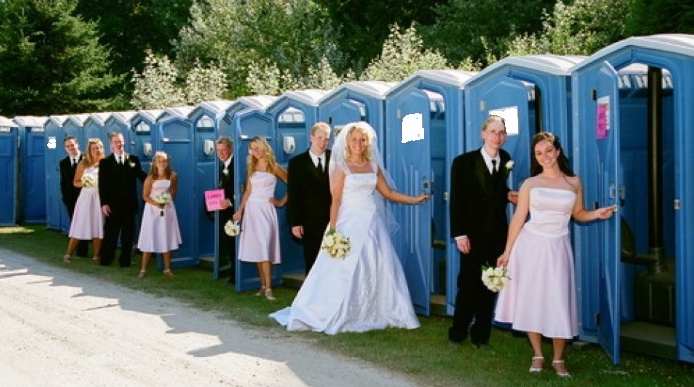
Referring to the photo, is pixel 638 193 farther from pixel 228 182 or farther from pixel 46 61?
pixel 46 61

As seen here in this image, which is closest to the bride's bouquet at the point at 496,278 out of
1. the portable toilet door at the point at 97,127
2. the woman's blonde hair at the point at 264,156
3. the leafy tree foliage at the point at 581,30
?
the woman's blonde hair at the point at 264,156

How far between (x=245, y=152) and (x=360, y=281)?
3.03 m

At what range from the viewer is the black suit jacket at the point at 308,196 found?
33.0ft

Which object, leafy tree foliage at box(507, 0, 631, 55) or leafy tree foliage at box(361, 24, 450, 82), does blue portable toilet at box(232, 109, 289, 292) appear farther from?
leafy tree foliage at box(507, 0, 631, 55)

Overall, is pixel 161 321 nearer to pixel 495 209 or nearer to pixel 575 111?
pixel 495 209

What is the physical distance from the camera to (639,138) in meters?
8.67

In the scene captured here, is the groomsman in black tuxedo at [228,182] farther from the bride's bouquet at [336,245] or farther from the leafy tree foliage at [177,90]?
the leafy tree foliage at [177,90]

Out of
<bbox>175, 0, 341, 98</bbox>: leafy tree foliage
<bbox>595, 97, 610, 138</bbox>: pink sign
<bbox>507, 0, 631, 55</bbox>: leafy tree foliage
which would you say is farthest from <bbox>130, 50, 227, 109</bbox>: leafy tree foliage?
<bbox>595, 97, 610, 138</bbox>: pink sign

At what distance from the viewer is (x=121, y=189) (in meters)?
13.8

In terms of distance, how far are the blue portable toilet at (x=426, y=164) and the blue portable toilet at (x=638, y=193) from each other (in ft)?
4.93

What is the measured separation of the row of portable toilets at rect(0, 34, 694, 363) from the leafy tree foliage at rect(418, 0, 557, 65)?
56.0ft

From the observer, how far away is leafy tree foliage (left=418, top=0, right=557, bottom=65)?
28.4 metres

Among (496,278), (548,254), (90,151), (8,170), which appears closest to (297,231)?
(496,278)

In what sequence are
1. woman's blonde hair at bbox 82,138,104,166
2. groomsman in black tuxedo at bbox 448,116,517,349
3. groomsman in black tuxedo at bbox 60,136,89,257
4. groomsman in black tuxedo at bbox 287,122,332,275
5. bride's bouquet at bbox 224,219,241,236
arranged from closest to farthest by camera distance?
groomsman in black tuxedo at bbox 448,116,517,349 → groomsman in black tuxedo at bbox 287,122,332,275 → bride's bouquet at bbox 224,219,241,236 → woman's blonde hair at bbox 82,138,104,166 → groomsman in black tuxedo at bbox 60,136,89,257
